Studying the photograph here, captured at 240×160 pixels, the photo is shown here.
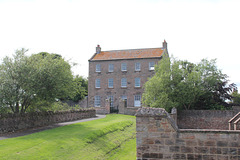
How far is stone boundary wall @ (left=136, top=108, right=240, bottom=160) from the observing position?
7543 millimetres

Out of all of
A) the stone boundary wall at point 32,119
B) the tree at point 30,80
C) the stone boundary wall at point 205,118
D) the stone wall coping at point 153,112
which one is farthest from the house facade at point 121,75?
the stone wall coping at point 153,112

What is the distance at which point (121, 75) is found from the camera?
44344mm

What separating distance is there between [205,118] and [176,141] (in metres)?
20.9

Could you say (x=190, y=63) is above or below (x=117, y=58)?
below

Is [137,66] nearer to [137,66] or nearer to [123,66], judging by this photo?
[137,66]

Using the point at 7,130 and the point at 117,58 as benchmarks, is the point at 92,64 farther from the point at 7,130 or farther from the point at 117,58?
the point at 7,130

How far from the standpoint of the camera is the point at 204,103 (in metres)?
30.2

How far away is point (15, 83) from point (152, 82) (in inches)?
635

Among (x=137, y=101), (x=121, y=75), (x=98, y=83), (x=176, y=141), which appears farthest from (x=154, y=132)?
(x=98, y=83)

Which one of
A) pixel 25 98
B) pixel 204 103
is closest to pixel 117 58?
pixel 204 103

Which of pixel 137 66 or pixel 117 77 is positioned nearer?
pixel 137 66

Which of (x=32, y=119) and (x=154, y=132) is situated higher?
(x=154, y=132)

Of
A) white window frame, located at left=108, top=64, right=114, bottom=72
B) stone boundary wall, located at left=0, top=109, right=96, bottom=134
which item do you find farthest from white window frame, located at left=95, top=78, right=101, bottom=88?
stone boundary wall, located at left=0, top=109, right=96, bottom=134

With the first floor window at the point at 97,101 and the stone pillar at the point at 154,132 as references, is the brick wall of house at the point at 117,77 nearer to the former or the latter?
the first floor window at the point at 97,101
